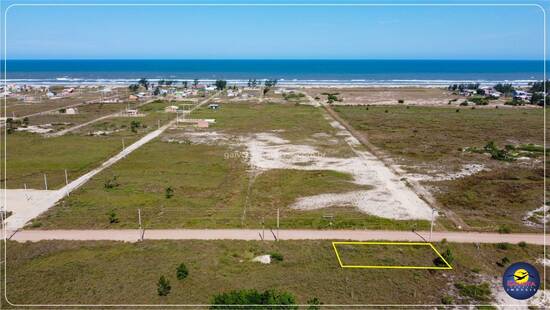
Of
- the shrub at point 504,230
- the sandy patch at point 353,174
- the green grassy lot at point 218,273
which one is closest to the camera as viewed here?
the green grassy lot at point 218,273

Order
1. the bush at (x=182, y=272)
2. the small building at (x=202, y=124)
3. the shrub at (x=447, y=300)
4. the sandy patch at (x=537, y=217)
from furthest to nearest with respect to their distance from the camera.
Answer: the small building at (x=202, y=124) → the sandy patch at (x=537, y=217) → the bush at (x=182, y=272) → the shrub at (x=447, y=300)

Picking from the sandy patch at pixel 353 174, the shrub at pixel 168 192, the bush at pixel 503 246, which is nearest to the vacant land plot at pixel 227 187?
the shrub at pixel 168 192

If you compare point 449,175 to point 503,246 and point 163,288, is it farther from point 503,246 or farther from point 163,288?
point 163,288

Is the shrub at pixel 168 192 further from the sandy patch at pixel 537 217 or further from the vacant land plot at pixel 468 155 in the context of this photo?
the sandy patch at pixel 537 217

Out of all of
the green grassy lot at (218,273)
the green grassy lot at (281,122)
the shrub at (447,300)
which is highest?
the green grassy lot at (281,122)

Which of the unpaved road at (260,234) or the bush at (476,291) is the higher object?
the unpaved road at (260,234)

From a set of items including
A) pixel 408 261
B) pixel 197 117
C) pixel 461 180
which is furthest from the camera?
pixel 197 117

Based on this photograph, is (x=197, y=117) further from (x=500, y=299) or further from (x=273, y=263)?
(x=500, y=299)

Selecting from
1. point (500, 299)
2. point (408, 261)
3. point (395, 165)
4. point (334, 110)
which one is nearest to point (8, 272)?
point (408, 261)

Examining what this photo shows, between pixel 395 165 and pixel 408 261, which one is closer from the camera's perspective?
pixel 408 261
